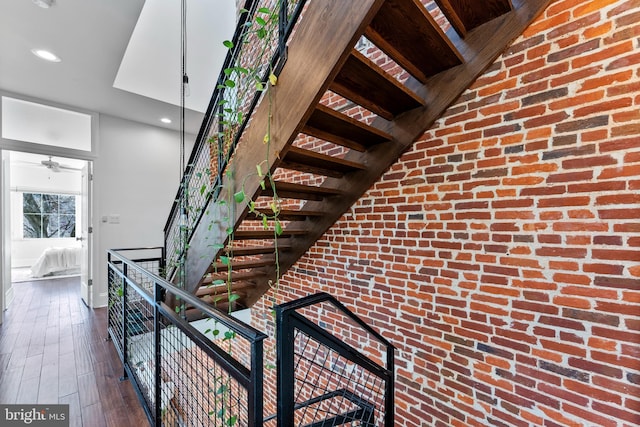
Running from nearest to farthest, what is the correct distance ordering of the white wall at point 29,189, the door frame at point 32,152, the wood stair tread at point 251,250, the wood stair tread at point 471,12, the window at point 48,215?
the wood stair tread at point 471,12 < the wood stair tread at point 251,250 < the door frame at point 32,152 < the white wall at point 29,189 < the window at point 48,215

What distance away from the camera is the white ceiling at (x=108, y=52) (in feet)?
7.87

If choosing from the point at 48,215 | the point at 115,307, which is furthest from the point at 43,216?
Answer: the point at 115,307

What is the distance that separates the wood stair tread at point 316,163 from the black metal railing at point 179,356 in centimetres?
93

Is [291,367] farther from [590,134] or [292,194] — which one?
[590,134]

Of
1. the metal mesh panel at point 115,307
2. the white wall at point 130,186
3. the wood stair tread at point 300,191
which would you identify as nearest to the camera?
the wood stair tread at point 300,191

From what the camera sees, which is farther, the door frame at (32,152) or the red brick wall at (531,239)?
the door frame at (32,152)

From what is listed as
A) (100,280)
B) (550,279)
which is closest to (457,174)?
(550,279)

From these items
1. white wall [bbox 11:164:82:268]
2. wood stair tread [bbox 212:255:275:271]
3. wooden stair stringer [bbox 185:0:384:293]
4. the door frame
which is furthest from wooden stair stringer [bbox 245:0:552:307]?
white wall [bbox 11:164:82:268]

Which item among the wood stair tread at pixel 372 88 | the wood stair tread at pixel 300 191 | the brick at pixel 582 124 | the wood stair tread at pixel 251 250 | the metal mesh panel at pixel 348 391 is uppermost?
the wood stair tread at pixel 372 88

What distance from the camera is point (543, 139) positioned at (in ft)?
4.61

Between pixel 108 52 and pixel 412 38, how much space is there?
3.22 m

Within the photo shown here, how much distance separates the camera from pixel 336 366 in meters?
2.46

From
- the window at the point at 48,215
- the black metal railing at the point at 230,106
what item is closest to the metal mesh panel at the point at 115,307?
the black metal railing at the point at 230,106

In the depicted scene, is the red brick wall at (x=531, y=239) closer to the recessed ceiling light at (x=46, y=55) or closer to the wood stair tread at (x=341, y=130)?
the wood stair tread at (x=341, y=130)
